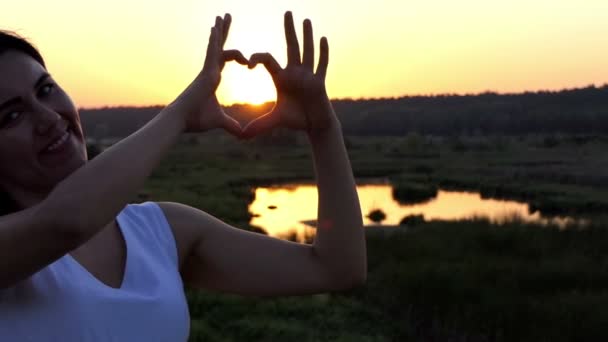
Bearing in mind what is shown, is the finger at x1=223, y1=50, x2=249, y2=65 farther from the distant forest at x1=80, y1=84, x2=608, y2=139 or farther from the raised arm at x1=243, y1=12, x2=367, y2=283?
the distant forest at x1=80, y1=84, x2=608, y2=139

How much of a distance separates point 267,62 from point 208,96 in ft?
0.82

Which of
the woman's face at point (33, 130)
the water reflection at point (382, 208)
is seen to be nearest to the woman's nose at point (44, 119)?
the woman's face at point (33, 130)

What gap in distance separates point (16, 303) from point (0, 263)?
115 millimetres

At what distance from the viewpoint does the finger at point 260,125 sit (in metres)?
1.55

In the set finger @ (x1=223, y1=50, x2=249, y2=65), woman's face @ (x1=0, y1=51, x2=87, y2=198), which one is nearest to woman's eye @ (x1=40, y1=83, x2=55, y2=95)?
woman's face @ (x1=0, y1=51, x2=87, y2=198)

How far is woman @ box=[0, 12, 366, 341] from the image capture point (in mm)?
1140

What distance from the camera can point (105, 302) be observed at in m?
1.28

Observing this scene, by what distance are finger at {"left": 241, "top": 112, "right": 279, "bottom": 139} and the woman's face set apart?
0.38 metres

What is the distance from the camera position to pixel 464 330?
7.41m

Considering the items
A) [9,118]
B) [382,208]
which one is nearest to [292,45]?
[9,118]

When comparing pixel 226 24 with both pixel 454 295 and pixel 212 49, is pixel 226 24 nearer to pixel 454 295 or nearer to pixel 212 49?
pixel 212 49

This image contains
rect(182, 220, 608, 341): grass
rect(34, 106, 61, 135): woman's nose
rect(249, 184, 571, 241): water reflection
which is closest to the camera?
rect(34, 106, 61, 135): woman's nose

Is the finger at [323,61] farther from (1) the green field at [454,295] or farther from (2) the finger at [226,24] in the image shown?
(1) the green field at [454,295]

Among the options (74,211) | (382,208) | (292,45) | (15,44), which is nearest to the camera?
(74,211)
